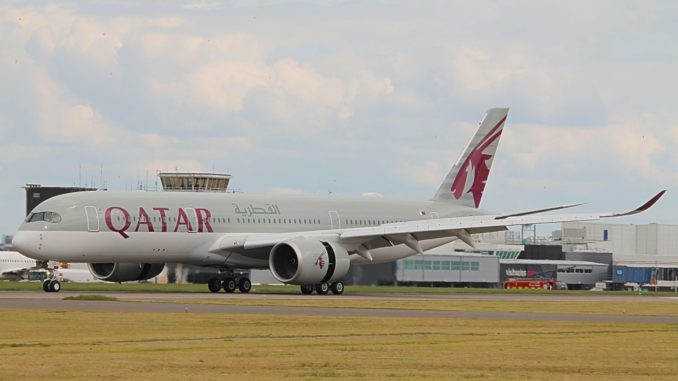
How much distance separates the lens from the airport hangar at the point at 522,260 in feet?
289

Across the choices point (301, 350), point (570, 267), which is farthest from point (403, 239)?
point (570, 267)

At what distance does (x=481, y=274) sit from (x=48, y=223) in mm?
51813

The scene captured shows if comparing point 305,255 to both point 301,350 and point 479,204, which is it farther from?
point 301,350

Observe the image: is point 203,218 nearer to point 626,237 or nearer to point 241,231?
point 241,231

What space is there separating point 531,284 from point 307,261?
53938 millimetres

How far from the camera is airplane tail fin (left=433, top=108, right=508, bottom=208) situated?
7738cm

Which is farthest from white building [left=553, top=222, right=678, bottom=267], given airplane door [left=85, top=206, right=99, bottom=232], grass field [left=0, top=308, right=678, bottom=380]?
grass field [left=0, top=308, right=678, bottom=380]

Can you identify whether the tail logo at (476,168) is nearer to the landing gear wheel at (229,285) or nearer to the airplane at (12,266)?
the landing gear wheel at (229,285)

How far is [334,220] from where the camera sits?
71.8 meters

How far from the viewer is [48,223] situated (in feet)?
202

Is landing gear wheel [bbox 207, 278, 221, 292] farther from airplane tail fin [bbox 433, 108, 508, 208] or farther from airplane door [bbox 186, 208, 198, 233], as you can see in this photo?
airplane tail fin [bbox 433, 108, 508, 208]

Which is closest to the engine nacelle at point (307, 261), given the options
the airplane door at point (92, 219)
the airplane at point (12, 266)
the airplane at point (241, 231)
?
the airplane at point (241, 231)

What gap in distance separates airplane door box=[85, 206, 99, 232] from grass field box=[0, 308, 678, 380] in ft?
68.1

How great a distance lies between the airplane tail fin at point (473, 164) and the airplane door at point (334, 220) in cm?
784
